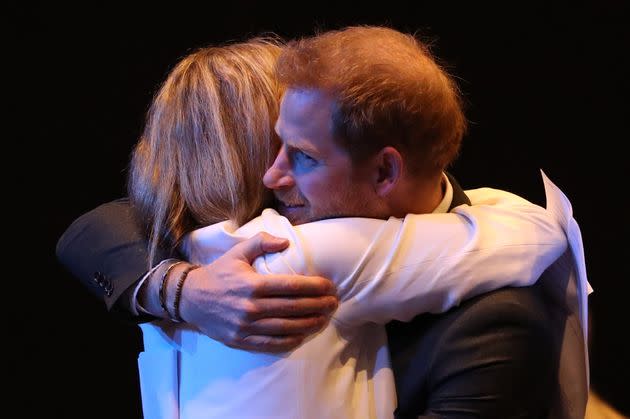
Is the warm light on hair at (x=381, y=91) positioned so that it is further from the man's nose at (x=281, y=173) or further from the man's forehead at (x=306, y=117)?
the man's nose at (x=281, y=173)

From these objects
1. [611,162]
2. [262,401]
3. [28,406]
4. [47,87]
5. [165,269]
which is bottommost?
[28,406]

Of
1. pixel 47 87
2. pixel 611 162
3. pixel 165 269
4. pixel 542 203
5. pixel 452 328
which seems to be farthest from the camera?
pixel 542 203

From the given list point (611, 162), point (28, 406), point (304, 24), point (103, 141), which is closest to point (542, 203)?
point (611, 162)

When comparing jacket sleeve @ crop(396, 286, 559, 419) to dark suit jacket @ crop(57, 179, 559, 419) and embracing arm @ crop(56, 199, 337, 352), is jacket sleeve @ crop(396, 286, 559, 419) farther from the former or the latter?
embracing arm @ crop(56, 199, 337, 352)

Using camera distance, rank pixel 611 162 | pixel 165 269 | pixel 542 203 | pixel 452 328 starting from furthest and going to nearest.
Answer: pixel 542 203 → pixel 611 162 → pixel 165 269 → pixel 452 328

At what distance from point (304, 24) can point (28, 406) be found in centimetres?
142

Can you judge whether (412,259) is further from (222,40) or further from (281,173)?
(222,40)

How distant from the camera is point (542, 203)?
2.53m

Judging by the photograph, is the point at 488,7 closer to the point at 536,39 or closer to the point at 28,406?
the point at 536,39

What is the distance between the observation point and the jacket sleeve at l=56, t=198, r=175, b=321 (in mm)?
1499

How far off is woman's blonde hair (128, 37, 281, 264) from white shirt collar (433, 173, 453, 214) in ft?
1.05

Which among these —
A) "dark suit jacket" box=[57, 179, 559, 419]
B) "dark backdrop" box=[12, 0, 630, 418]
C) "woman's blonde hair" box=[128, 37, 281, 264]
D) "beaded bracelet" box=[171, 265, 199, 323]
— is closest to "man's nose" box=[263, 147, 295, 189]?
"woman's blonde hair" box=[128, 37, 281, 264]

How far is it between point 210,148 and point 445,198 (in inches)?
17.5

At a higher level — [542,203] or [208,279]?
[208,279]
